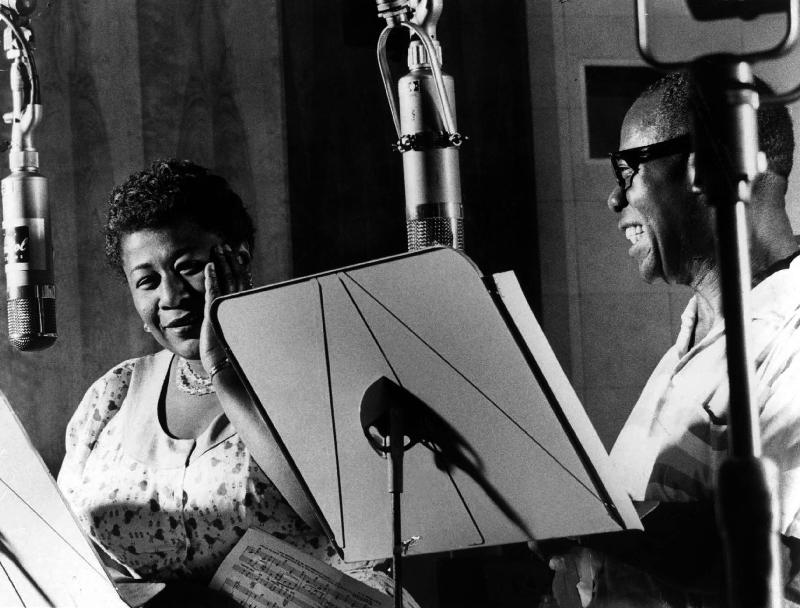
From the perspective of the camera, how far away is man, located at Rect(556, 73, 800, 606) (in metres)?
0.95

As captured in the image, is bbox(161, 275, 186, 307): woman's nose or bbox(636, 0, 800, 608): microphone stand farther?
bbox(161, 275, 186, 307): woman's nose

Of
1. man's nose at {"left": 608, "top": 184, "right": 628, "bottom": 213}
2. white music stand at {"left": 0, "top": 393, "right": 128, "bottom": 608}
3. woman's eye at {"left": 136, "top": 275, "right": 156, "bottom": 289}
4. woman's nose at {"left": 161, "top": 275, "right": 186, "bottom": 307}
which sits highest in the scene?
man's nose at {"left": 608, "top": 184, "right": 628, "bottom": 213}

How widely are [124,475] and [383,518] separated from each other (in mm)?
621

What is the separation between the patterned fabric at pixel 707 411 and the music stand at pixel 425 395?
15 cm

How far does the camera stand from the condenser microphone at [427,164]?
3.31 feet

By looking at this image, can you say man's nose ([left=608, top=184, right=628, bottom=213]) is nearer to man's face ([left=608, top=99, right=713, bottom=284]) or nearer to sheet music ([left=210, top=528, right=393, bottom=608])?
man's face ([left=608, top=99, right=713, bottom=284])

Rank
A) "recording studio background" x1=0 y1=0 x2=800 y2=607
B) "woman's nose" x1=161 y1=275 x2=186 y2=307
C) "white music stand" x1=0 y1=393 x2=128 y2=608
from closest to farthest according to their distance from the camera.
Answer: "white music stand" x1=0 y1=393 x2=128 y2=608 → "woman's nose" x1=161 y1=275 x2=186 y2=307 → "recording studio background" x1=0 y1=0 x2=800 y2=607

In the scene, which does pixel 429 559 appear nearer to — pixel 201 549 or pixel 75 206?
pixel 201 549

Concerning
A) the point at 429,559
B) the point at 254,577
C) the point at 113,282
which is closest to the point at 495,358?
the point at 254,577

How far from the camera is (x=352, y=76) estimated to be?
198 cm

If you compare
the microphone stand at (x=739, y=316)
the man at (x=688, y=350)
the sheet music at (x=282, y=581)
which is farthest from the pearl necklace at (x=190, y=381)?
the microphone stand at (x=739, y=316)

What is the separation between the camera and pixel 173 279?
141cm

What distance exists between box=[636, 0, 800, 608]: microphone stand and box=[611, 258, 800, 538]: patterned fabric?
1.03ft

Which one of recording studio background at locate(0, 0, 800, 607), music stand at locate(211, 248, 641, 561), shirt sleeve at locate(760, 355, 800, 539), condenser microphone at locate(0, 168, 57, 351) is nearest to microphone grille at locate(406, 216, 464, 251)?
music stand at locate(211, 248, 641, 561)
